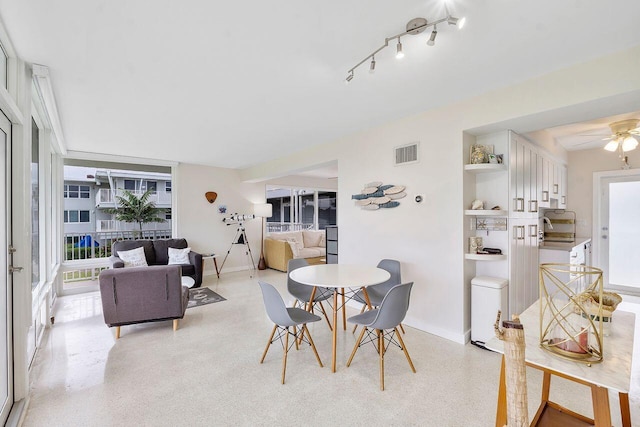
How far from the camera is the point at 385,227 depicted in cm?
359

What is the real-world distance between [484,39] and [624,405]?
7.14 ft

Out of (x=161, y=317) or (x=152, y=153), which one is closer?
(x=161, y=317)

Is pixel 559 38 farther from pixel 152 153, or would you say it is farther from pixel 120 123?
pixel 152 153

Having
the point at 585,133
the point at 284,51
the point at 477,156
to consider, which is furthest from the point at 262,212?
the point at 585,133

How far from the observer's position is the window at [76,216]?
5.06 meters

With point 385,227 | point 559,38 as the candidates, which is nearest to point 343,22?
point 559,38

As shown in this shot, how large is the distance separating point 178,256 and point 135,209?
137cm

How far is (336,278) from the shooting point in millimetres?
2588

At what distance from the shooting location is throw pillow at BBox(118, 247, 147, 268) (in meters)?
4.88

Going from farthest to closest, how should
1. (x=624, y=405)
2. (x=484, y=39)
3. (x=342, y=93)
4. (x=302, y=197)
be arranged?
1. (x=302, y=197)
2. (x=342, y=93)
3. (x=484, y=39)
4. (x=624, y=405)

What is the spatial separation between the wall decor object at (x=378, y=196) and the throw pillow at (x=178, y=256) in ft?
11.3

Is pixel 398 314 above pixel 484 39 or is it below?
below

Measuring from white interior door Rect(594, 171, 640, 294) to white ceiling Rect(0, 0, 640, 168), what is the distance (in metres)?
3.83

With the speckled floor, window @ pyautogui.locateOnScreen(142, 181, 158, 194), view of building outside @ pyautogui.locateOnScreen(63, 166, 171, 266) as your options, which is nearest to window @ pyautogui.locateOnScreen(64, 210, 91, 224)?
view of building outside @ pyautogui.locateOnScreen(63, 166, 171, 266)
